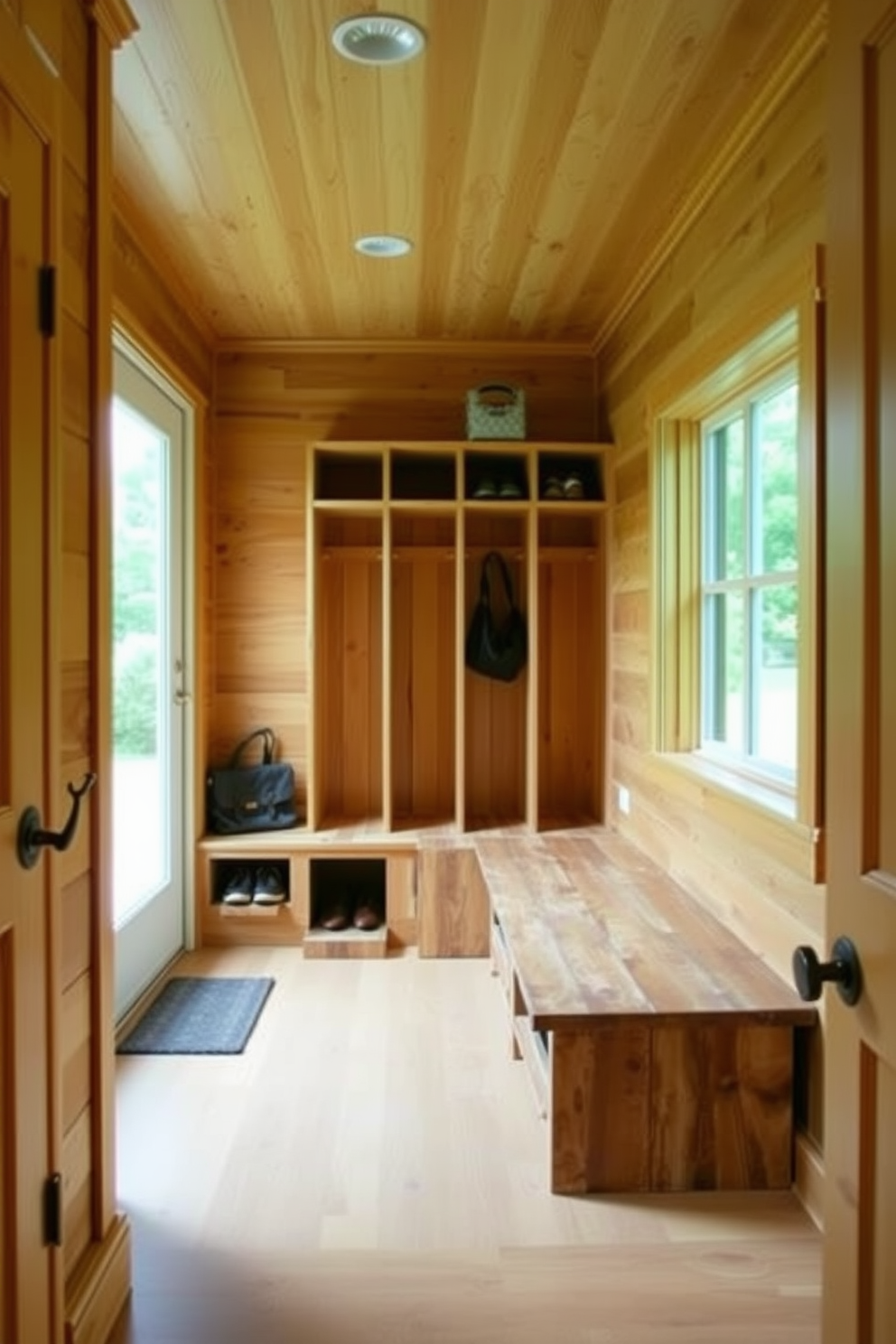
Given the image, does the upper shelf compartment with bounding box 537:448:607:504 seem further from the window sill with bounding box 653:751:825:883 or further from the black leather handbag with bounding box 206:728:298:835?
the black leather handbag with bounding box 206:728:298:835

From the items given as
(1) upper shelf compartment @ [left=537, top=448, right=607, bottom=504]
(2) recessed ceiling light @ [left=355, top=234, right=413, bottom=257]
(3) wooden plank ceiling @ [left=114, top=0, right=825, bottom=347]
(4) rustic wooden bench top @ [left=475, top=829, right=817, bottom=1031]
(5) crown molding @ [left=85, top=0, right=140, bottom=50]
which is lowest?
(4) rustic wooden bench top @ [left=475, top=829, right=817, bottom=1031]

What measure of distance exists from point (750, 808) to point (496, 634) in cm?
180

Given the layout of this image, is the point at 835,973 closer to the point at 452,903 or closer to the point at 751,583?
the point at 751,583

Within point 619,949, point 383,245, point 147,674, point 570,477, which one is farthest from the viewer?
point 570,477

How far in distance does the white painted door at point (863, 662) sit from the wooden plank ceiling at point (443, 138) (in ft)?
3.59

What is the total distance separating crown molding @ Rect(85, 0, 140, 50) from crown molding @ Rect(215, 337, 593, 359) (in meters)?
2.19

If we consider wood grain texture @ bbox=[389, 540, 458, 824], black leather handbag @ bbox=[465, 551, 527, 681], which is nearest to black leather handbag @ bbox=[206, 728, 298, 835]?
wood grain texture @ bbox=[389, 540, 458, 824]

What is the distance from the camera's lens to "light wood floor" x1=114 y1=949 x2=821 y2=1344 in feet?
5.44

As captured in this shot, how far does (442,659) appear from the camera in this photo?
403cm

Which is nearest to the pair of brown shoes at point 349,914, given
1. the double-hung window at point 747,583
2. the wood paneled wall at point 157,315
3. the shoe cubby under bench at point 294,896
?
the shoe cubby under bench at point 294,896

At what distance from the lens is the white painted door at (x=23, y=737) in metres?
1.21

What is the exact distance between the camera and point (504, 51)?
1959 millimetres

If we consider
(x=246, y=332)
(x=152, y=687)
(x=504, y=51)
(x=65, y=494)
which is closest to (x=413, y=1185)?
(x=65, y=494)

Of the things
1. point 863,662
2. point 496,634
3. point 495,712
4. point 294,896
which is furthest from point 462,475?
point 863,662
